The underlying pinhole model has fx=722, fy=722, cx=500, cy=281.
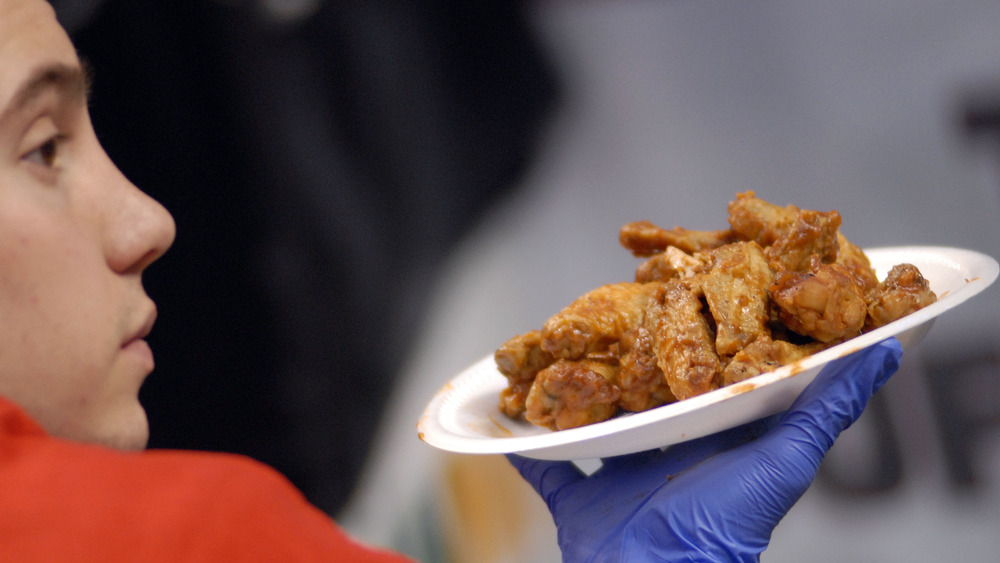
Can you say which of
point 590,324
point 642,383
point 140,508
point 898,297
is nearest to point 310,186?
point 590,324

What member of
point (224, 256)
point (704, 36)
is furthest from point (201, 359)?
point (704, 36)

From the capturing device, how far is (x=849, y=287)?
1.31 m

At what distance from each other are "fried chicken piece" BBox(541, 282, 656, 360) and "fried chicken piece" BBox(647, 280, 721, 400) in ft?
0.30

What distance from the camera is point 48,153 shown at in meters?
0.91

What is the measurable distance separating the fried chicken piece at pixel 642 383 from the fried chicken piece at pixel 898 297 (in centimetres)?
40

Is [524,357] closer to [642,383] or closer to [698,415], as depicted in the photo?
[642,383]

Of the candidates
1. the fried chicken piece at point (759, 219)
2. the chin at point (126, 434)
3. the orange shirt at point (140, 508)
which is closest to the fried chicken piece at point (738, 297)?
the fried chicken piece at point (759, 219)

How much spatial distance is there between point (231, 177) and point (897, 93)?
93.5 inches

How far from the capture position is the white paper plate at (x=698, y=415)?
1131 mm

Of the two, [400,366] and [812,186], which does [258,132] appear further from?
[812,186]

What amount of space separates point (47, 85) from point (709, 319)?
3.86 ft

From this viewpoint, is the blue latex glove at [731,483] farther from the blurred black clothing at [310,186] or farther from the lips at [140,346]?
the blurred black clothing at [310,186]

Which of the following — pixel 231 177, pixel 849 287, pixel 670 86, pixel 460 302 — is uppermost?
pixel 670 86

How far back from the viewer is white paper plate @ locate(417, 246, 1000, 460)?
113cm
